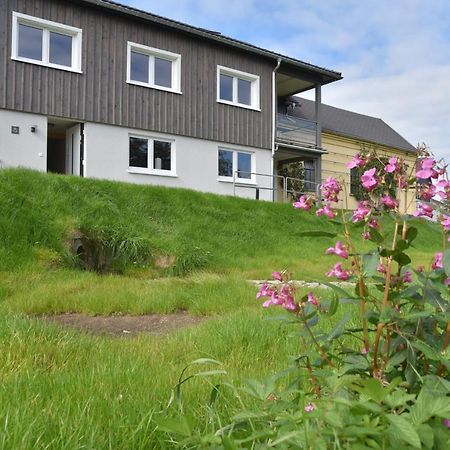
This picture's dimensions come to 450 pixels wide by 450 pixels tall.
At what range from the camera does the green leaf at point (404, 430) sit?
101 centimetres

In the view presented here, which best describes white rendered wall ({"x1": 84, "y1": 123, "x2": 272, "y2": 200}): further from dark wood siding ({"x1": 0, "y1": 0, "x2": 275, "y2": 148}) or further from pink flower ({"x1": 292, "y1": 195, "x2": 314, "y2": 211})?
pink flower ({"x1": 292, "y1": 195, "x2": 314, "y2": 211})

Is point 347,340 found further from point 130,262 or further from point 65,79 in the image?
point 65,79

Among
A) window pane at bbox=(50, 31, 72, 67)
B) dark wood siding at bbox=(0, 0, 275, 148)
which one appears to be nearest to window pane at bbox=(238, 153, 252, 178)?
dark wood siding at bbox=(0, 0, 275, 148)

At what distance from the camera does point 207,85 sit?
52.4ft

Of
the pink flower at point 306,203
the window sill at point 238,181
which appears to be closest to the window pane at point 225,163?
the window sill at point 238,181

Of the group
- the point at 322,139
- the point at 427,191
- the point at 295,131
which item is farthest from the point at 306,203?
the point at 322,139

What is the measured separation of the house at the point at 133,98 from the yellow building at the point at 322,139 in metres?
1.13

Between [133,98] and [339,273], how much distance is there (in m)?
13.6

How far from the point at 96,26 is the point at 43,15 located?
1.49 metres

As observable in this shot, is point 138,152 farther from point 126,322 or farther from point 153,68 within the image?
point 126,322

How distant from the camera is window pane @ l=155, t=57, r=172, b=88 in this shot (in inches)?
598

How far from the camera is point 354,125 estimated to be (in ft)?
93.2

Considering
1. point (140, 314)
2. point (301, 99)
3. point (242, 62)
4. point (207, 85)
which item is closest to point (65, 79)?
point (207, 85)

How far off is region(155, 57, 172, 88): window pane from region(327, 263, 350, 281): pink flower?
14452 mm
